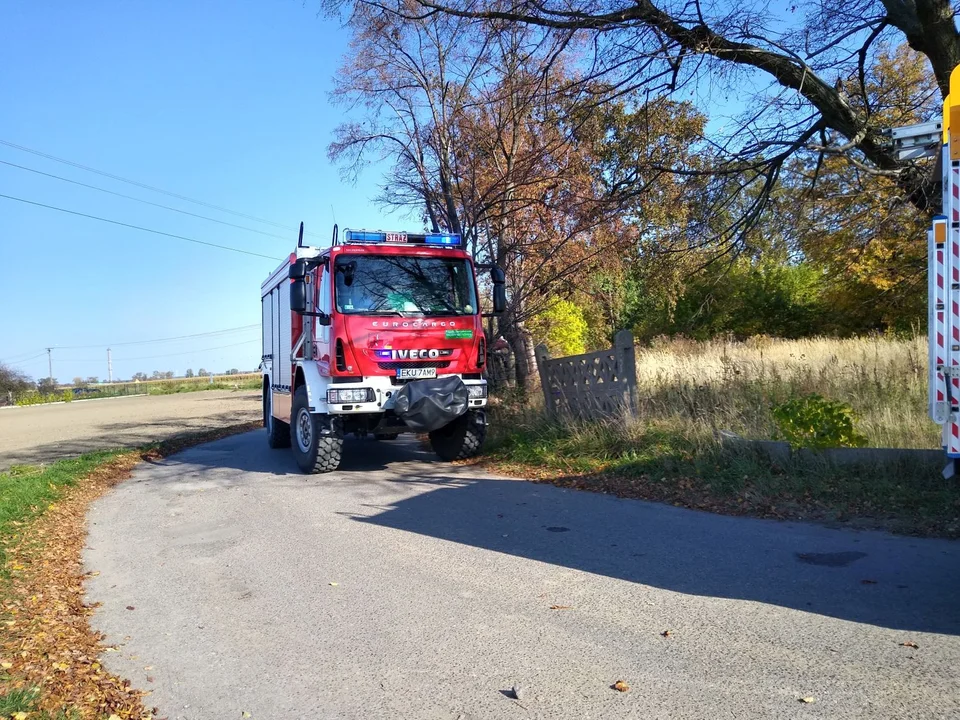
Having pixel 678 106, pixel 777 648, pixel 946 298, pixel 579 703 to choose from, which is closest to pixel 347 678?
pixel 579 703

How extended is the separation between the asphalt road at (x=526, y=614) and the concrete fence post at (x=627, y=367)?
8.53 ft

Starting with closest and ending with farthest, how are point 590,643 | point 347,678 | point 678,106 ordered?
point 347,678 → point 590,643 → point 678,106

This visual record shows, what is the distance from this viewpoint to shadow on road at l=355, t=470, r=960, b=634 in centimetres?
477

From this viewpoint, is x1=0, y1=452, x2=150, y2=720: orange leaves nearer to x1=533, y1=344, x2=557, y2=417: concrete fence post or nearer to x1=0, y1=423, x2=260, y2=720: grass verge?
x1=0, y1=423, x2=260, y2=720: grass verge

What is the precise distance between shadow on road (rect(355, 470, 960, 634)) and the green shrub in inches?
66.9

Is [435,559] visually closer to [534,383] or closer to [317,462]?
[317,462]

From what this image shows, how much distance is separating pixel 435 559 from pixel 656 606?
2034 millimetres

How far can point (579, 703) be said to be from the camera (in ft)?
11.7

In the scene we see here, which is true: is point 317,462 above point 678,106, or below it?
below

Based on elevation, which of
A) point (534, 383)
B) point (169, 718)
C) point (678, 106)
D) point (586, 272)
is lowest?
point (169, 718)

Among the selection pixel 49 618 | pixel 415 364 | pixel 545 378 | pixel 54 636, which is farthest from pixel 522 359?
pixel 54 636

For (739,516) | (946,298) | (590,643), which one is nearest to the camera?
(590,643)

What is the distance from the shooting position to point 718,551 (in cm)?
601

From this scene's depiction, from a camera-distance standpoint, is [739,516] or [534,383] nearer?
[739,516]
